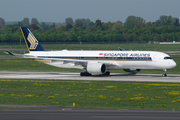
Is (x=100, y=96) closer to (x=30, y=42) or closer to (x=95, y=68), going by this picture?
(x=95, y=68)

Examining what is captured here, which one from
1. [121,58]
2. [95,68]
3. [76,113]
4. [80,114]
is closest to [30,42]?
[95,68]

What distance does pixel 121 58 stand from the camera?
Result: 52406 mm

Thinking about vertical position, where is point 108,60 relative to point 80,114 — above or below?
above

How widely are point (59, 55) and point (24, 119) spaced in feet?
119

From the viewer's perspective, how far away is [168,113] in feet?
75.2

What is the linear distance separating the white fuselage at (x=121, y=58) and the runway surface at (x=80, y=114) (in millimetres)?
27873

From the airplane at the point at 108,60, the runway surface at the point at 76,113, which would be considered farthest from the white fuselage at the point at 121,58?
the runway surface at the point at 76,113

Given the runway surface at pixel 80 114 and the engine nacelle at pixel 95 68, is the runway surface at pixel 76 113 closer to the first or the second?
the runway surface at pixel 80 114

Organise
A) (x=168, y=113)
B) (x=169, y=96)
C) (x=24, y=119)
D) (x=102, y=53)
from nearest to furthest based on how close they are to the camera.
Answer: (x=24, y=119) → (x=168, y=113) → (x=169, y=96) → (x=102, y=53)

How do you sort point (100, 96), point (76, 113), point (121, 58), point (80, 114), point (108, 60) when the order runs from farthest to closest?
point (108, 60), point (121, 58), point (100, 96), point (76, 113), point (80, 114)

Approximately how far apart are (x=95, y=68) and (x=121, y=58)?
4.95 metres

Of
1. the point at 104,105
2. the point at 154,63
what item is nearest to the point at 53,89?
the point at 104,105

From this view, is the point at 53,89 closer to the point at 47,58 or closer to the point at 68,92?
the point at 68,92

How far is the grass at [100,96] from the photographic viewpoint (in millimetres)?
27047
